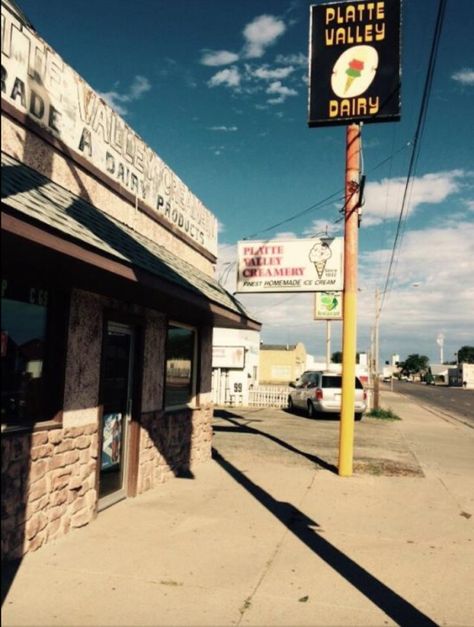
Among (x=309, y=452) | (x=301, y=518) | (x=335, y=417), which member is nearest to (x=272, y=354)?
(x=335, y=417)

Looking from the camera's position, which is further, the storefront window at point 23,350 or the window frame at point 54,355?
the window frame at point 54,355

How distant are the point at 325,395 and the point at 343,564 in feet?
45.7

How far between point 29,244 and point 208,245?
7188mm

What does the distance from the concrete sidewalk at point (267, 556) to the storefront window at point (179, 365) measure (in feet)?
4.26

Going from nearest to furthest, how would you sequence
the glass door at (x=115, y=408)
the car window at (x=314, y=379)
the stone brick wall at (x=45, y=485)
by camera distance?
1. the stone brick wall at (x=45, y=485)
2. the glass door at (x=115, y=408)
3. the car window at (x=314, y=379)

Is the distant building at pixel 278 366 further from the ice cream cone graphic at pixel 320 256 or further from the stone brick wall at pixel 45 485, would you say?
the stone brick wall at pixel 45 485

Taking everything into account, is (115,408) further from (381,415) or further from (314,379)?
(381,415)

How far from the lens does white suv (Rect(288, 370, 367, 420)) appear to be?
1856 cm

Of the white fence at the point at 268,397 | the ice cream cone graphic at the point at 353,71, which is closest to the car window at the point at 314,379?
the white fence at the point at 268,397

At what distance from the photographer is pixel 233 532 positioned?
5.77m

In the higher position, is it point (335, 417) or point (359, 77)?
point (359, 77)

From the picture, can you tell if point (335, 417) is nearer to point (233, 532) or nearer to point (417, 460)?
point (417, 460)

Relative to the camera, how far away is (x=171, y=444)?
8.30m

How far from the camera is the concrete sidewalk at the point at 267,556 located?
12.9 ft
